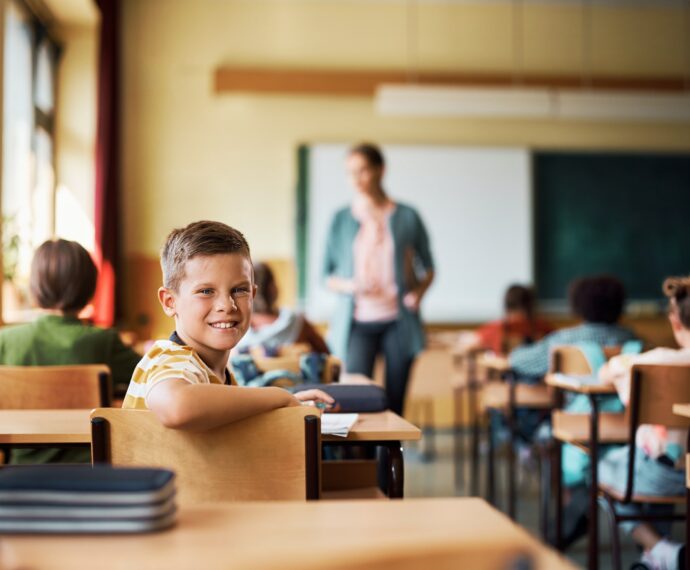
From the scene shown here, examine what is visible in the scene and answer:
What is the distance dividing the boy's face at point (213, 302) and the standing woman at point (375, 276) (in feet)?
7.26

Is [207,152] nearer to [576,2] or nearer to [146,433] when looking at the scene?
[576,2]

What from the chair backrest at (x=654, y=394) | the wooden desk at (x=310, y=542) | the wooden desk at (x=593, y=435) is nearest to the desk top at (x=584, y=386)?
the wooden desk at (x=593, y=435)

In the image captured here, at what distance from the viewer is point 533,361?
12.8 ft

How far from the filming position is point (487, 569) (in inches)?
29.2

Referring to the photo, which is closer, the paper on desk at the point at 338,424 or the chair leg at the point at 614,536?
the paper on desk at the point at 338,424

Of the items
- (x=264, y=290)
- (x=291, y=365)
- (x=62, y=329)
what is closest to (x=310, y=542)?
(x=291, y=365)

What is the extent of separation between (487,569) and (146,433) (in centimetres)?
82

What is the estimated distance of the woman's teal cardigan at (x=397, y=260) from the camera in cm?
400

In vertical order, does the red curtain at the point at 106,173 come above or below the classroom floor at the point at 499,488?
above

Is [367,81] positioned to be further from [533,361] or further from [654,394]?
[654,394]

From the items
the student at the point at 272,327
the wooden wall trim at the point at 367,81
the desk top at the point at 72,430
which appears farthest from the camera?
the wooden wall trim at the point at 367,81

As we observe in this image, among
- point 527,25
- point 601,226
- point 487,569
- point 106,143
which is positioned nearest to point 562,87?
point 527,25

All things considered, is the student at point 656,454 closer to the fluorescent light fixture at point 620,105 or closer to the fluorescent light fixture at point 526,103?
the fluorescent light fixture at point 526,103

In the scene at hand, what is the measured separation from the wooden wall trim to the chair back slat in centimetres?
484
